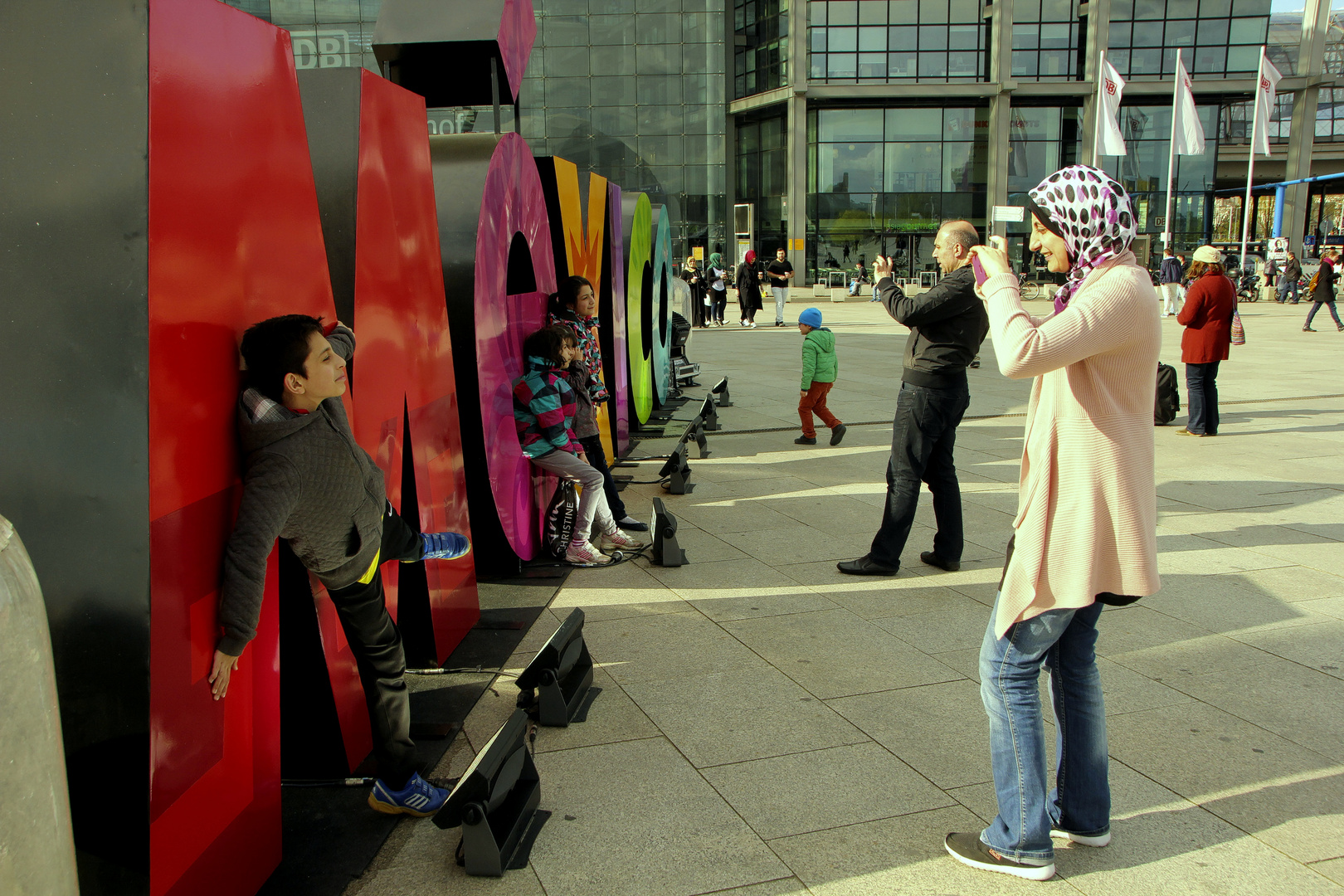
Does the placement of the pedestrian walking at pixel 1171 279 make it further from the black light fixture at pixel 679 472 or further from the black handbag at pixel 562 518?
the black handbag at pixel 562 518

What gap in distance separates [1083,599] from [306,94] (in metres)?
3.34

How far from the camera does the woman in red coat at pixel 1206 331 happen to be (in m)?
9.58

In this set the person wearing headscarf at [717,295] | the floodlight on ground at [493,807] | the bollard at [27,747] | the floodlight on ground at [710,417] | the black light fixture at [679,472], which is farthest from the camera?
Answer: the person wearing headscarf at [717,295]

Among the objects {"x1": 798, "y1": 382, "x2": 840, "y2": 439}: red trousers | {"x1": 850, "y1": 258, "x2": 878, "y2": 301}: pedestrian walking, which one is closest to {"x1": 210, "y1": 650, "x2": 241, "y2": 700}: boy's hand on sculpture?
{"x1": 798, "y1": 382, "x2": 840, "y2": 439}: red trousers

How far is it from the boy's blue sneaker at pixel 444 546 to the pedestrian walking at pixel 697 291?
20.3 m

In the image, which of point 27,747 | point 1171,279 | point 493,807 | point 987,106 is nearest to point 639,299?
point 493,807

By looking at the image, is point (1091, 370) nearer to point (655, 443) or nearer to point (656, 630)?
point (656, 630)

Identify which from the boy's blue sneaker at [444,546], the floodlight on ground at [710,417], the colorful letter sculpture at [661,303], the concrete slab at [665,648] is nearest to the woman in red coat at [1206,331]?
the floodlight on ground at [710,417]

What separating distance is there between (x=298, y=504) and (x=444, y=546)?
0.87 m

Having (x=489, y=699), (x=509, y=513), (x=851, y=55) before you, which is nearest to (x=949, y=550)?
(x=509, y=513)

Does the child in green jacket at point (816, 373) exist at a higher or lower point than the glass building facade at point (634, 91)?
lower

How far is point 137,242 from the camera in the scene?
7.55 ft

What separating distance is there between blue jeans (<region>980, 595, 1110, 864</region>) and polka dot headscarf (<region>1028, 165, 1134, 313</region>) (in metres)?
0.94

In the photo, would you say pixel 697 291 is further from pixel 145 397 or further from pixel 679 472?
pixel 145 397
